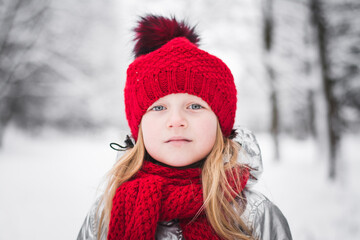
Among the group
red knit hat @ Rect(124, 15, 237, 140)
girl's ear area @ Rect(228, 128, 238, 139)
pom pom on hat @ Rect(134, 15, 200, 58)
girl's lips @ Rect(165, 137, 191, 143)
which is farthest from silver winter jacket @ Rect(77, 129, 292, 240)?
pom pom on hat @ Rect(134, 15, 200, 58)

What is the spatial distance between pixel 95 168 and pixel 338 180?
623cm

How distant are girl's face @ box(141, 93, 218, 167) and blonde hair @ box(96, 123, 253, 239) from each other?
10cm

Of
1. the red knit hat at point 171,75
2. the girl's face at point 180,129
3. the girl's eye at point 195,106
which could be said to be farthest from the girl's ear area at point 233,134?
the girl's eye at point 195,106

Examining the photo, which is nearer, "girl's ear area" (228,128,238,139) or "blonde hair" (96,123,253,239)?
"blonde hair" (96,123,253,239)

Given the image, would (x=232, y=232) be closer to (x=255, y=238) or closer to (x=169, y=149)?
(x=255, y=238)

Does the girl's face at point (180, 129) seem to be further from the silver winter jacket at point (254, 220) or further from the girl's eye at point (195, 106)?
the silver winter jacket at point (254, 220)

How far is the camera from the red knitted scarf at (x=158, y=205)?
4.09ft

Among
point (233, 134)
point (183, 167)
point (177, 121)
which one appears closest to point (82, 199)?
point (183, 167)

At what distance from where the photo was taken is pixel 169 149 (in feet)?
4.53

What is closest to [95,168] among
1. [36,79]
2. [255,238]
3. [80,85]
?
[80,85]

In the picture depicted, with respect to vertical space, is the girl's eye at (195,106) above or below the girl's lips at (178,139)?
above

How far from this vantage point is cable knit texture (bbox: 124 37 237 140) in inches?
56.2

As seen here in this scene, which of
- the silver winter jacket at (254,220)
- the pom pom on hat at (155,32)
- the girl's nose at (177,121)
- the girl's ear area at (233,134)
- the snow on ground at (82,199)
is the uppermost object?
the pom pom on hat at (155,32)

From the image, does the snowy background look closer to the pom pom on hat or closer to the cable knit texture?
the pom pom on hat
